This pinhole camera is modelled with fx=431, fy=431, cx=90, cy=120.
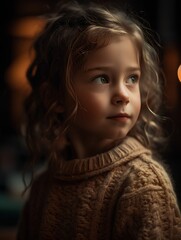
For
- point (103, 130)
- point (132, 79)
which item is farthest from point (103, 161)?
point (132, 79)

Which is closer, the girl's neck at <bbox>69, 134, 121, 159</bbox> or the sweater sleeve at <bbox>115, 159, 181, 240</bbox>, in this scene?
the sweater sleeve at <bbox>115, 159, 181, 240</bbox>

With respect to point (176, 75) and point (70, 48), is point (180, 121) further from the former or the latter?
point (70, 48)

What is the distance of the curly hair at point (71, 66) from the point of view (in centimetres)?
80

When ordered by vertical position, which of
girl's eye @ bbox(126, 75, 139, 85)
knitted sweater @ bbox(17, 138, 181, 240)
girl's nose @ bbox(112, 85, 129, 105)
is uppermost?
girl's eye @ bbox(126, 75, 139, 85)

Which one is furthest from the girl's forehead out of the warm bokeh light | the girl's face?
the warm bokeh light

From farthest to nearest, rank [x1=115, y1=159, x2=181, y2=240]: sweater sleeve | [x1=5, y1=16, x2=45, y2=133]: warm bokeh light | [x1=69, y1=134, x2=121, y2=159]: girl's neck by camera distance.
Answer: [x1=5, y1=16, x2=45, y2=133]: warm bokeh light, [x1=69, y1=134, x2=121, y2=159]: girl's neck, [x1=115, y1=159, x2=181, y2=240]: sweater sleeve

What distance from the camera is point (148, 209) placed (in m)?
0.71

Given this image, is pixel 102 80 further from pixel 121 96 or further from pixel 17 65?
pixel 17 65

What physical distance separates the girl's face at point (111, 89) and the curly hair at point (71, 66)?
15 mm

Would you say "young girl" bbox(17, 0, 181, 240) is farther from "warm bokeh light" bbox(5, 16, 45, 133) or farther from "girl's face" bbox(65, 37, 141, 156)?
"warm bokeh light" bbox(5, 16, 45, 133)

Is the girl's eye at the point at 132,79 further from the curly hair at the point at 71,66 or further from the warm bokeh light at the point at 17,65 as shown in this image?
the warm bokeh light at the point at 17,65

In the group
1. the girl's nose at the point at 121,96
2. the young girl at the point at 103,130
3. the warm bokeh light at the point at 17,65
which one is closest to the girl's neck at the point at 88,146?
the young girl at the point at 103,130

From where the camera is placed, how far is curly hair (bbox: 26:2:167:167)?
796 millimetres

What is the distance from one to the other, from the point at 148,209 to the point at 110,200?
0.08m
